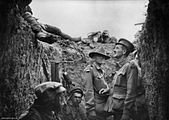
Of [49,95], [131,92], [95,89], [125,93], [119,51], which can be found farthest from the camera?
[95,89]

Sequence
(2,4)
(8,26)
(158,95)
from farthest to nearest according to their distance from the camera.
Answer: (158,95) → (8,26) → (2,4)

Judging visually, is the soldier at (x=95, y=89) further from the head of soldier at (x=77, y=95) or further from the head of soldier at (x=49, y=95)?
the head of soldier at (x=49, y=95)

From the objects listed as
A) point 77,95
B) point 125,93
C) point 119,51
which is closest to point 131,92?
point 125,93

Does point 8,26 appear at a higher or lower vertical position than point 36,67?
higher

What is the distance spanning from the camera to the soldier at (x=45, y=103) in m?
5.71

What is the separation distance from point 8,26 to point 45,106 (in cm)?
133

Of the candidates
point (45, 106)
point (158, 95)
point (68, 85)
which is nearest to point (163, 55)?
point (158, 95)

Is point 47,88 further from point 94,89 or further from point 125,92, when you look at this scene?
point 94,89

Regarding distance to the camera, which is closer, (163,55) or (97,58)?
(163,55)

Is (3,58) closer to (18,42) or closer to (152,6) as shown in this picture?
(18,42)

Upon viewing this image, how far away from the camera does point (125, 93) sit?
7227 millimetres

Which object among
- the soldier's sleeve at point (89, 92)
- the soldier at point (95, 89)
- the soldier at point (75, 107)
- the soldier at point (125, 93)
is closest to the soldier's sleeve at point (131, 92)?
the soldier at point (125, 93)

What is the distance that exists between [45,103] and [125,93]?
1940mm

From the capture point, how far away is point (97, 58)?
832 centimetres
